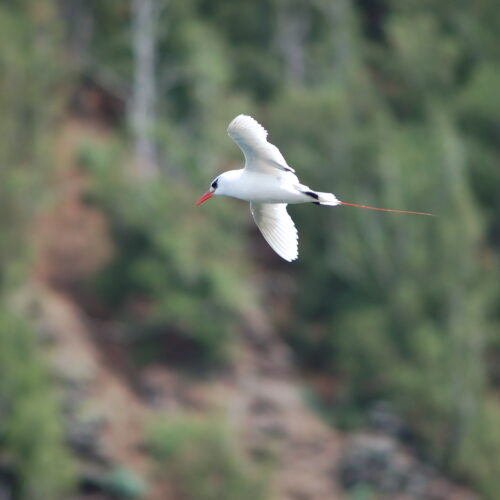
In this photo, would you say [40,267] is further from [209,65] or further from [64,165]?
[209,65]

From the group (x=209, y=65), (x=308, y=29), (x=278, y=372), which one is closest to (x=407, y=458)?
(x=278, y=372)

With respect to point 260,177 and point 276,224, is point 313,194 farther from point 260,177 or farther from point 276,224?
point 276,224

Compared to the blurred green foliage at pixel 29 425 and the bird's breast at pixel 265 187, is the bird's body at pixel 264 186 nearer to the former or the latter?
the bird's breast at pixel 265 187

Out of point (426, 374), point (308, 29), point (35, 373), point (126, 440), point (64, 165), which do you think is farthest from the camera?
point (308, 29)

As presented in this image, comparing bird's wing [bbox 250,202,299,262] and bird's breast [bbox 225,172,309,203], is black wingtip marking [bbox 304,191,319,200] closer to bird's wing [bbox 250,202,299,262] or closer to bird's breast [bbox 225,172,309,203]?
bird's breast [bbox 225,172,309,203]

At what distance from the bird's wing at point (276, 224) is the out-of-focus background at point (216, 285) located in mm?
11022

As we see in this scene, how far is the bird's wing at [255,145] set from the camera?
12.4 metres

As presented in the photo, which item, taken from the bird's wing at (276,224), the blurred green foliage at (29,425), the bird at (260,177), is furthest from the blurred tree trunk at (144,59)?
the bird at (260,177)

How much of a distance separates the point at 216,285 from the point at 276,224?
15.2 m

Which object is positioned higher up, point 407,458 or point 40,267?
point 40,267

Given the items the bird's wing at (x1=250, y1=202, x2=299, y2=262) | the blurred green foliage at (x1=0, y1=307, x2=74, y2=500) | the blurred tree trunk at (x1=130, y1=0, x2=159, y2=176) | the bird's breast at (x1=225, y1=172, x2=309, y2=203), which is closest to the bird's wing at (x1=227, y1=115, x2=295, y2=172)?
the bird's breast at (x1=225, y1=172, x2=309, y2=203)

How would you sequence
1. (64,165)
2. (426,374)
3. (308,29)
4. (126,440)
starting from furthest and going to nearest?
(308,29) → (64,165) → (426,374) → (126,440)

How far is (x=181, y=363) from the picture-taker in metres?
29.3

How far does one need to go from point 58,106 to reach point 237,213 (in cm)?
454
